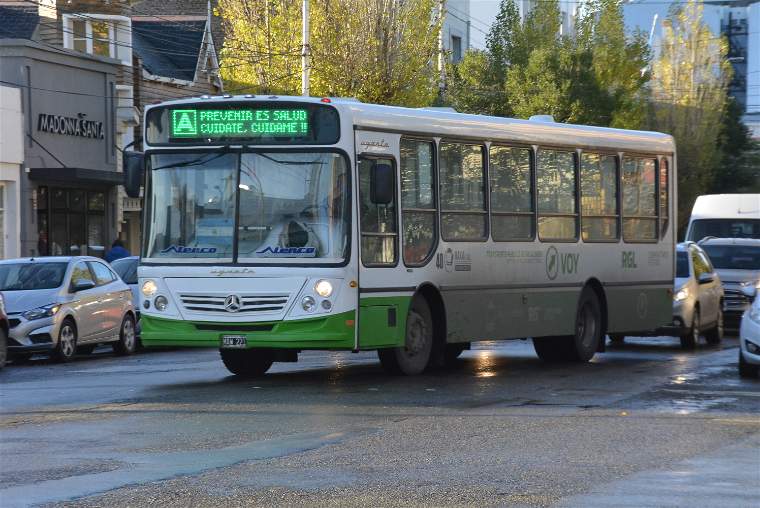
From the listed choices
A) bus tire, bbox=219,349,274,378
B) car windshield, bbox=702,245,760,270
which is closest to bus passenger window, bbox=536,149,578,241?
bus tire, bbox=219,349,274,378

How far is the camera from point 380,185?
1588 cm

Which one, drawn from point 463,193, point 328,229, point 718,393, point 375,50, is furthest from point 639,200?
point 375,50

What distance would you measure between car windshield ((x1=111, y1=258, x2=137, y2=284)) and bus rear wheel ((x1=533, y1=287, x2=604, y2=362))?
9.46m

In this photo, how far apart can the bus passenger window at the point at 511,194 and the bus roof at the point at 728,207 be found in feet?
50.2

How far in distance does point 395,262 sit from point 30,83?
23675 mm

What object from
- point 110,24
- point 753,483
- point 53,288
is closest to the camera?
point 753,483

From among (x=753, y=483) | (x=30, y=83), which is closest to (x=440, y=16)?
(x=30, y=83)

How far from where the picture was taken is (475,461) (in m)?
10.4

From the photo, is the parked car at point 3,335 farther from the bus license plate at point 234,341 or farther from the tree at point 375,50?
the tree at point 375,50

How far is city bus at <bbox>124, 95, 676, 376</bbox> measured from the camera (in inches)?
620

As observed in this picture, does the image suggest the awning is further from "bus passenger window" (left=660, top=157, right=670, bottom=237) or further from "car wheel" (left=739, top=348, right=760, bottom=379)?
"car wheel" (left=739, top=348, right=760, bottom=379)

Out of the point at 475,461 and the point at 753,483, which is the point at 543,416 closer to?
the point at 475,461

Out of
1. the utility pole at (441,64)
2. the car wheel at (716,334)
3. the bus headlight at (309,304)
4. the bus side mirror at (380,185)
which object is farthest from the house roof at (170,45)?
the bus headlight at (309,304)

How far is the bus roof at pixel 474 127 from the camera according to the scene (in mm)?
16203
